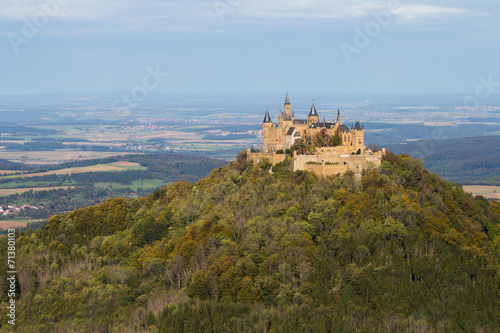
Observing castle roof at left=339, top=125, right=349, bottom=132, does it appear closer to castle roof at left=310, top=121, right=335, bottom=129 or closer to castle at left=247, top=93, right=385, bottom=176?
castle at left=247, top=93, right=385, bottom=176

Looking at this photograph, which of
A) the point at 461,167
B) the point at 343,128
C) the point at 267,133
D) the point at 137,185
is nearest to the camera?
the point at 343,128

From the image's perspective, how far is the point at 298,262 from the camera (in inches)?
2662

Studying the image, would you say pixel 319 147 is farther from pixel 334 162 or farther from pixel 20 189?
pixel 20 189

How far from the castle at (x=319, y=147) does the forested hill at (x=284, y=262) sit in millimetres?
1725

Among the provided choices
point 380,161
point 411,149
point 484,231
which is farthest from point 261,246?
point 411,149

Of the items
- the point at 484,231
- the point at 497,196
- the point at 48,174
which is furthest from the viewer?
the point at 48,174

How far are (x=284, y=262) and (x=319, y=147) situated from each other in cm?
1963

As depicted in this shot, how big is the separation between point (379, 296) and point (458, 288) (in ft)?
25.1

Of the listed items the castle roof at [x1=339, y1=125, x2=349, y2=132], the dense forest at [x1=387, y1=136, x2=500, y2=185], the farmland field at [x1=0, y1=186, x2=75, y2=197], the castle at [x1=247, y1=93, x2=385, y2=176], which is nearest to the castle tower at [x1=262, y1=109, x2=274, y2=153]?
the castle at [x1=247, y1=93, x2=385, y2=176]

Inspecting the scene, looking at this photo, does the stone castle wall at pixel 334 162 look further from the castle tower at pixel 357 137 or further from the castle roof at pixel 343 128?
the castle roof at pixel 343 128

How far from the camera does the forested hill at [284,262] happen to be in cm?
6153

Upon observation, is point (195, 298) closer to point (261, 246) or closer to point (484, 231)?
point (261, 246)

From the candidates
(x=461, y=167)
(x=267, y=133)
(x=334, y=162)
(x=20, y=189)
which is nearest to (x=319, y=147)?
(x=334, y=162)

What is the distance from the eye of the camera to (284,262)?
67.8 metres
